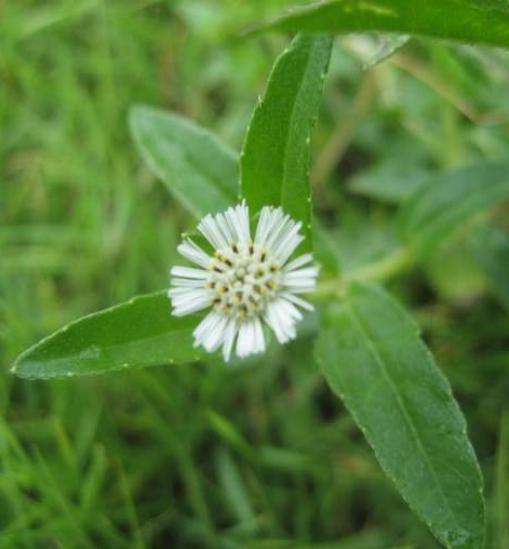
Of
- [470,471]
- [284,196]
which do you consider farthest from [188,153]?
[470,471]

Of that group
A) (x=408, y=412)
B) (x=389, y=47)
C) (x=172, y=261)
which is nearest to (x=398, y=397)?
(x=408, y=412)

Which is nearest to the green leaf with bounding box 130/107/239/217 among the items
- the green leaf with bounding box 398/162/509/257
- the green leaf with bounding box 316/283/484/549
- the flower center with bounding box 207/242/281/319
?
the flower center with bounding box 207/242/281/319

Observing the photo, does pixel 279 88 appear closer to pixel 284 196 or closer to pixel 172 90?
pixel 284 196

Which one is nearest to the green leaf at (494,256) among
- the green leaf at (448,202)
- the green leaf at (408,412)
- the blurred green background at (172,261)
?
the blurred green background at (172,261)

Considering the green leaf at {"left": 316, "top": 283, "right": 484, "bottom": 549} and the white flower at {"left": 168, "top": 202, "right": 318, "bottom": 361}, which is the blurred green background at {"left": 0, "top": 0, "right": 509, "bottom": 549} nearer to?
the green leaf at {"left": 316, "top": 283, "right": 484, "bottom": 549}

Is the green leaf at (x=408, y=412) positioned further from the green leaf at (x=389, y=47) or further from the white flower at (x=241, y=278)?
the green leaf at (x=389, y=47)

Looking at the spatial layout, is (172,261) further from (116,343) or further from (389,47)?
(389,47)
